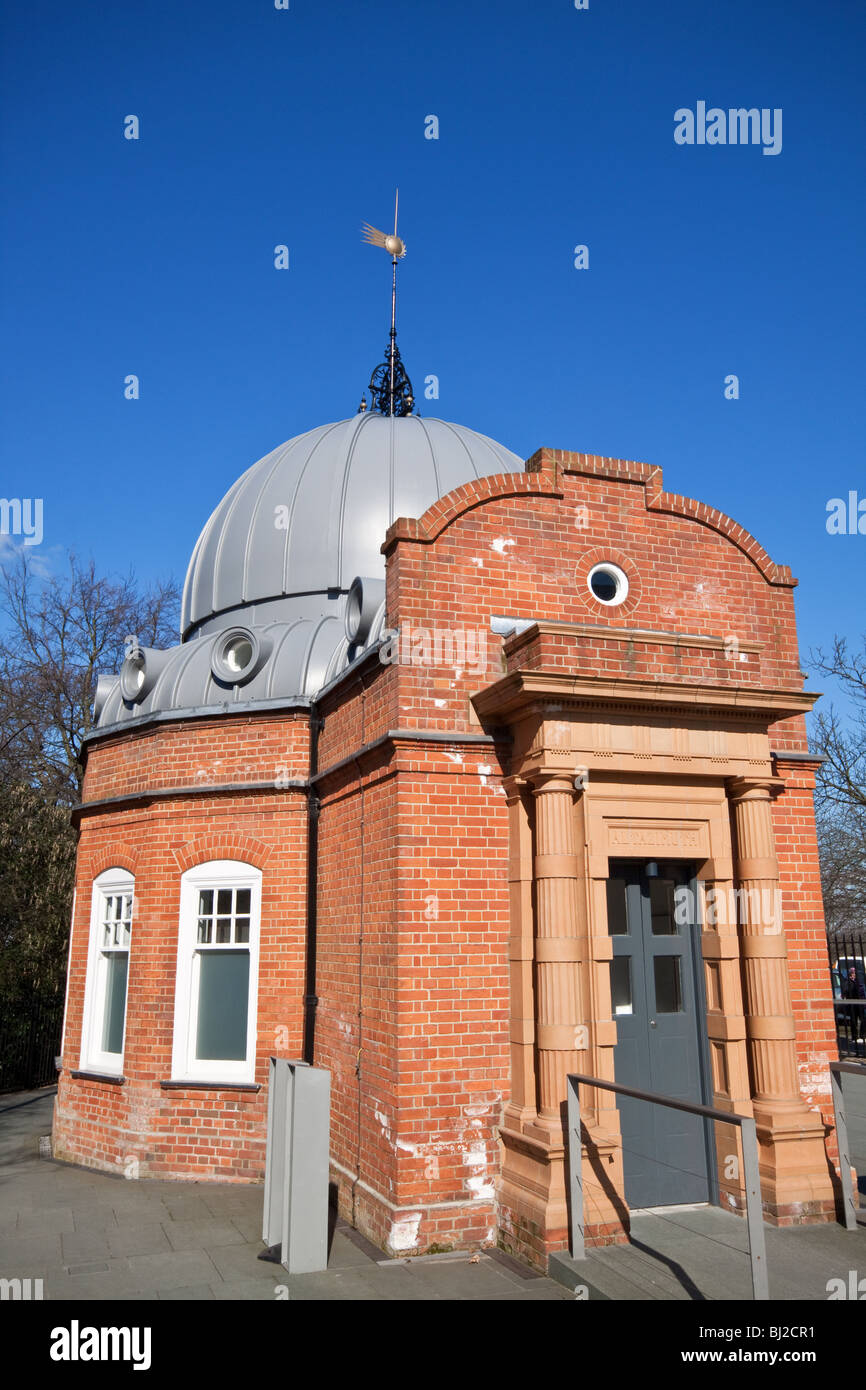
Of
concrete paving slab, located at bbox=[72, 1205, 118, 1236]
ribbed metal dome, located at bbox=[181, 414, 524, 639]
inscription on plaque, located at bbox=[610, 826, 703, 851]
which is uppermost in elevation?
ribbed metal dome, located at bbox=[181, 414, 524, 639]

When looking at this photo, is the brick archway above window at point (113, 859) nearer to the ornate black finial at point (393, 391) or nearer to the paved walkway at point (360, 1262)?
the paved walkway at point (360, 1262)

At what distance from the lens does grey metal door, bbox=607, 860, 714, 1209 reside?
296 inches

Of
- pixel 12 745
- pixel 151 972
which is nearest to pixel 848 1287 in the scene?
pixel 151 972

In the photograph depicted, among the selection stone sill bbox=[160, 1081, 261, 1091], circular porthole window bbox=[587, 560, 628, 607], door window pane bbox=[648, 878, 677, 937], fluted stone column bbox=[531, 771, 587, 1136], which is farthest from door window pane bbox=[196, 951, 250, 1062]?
circular porthole window bbox=[587, 560, 628, 607]

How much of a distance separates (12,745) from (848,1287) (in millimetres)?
20568

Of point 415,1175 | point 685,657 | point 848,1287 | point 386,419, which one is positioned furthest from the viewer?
point 386,419

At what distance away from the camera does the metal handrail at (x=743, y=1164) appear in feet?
17.4

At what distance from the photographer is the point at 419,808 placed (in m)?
7.66

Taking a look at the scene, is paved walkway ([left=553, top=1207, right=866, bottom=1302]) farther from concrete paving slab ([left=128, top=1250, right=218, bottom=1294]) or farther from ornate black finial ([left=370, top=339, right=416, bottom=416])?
ornate black finial ([left=370, top=339, right=416, bottom=416])

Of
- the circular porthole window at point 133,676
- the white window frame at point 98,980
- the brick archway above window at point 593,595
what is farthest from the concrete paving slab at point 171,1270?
the circular porthole window at point 133,676

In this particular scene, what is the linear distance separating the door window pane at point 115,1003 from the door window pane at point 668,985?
6.31 meters

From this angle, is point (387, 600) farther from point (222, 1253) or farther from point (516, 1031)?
point (222, 1253)

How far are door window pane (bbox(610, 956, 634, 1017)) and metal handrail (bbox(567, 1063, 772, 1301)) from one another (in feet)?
2.98

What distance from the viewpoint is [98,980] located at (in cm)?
1140
